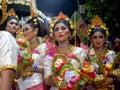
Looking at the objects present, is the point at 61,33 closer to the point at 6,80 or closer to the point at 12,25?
the point at 12,25

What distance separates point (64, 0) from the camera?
16.4 m

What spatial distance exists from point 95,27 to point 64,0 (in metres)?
11.3

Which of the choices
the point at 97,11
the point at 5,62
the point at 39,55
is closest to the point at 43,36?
the point at 39,55

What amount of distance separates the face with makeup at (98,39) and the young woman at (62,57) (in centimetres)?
59

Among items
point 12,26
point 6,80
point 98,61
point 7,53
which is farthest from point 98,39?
point 6,80

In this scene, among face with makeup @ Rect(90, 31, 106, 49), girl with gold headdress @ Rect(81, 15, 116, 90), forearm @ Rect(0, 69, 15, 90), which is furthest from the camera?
face with makeup @ Rect(90, 31, 106, 49)

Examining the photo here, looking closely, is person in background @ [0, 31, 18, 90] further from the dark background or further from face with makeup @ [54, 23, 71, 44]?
the dark background

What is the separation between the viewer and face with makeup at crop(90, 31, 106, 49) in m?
4.94

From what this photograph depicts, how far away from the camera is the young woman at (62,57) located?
11.2 feet

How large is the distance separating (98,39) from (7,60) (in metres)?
3.09

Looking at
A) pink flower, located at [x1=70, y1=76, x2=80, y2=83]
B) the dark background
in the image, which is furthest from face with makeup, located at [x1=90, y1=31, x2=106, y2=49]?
the dark background

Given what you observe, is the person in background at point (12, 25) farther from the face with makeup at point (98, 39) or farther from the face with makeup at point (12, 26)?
the face with makeup at point (98, 39)

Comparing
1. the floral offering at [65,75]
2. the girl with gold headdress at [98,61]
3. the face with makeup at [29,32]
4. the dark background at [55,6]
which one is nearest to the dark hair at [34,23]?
the face with makeup at [29,32]

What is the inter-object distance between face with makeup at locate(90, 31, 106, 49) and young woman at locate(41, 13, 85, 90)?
0.59m
